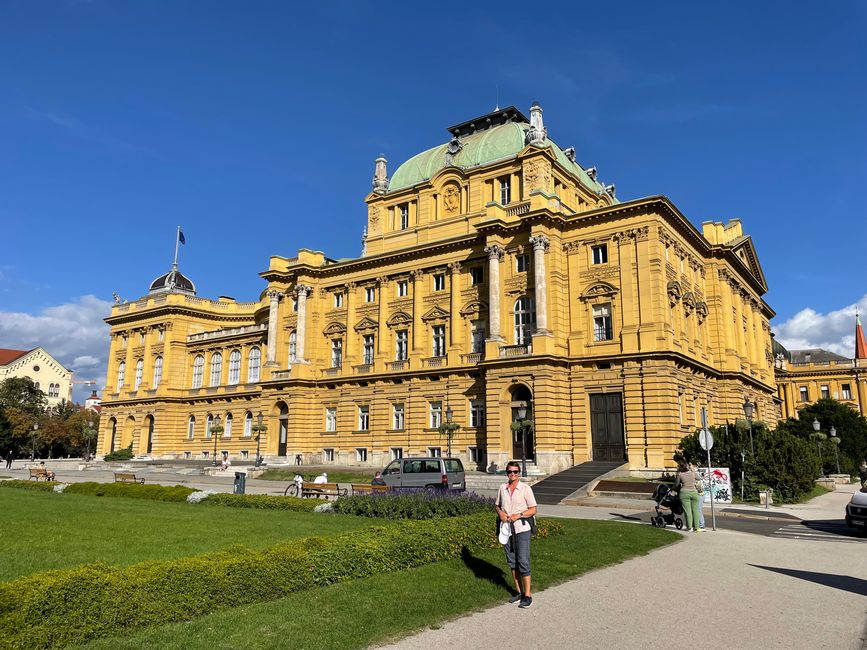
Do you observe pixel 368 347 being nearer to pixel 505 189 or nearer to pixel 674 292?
pixel 505 189

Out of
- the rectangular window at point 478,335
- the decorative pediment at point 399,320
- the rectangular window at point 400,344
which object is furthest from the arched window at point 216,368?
the rectangular window at point 478,335

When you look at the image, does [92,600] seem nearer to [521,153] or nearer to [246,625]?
[246,625]

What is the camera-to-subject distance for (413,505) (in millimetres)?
18469

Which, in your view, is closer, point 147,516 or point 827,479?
point 147,516

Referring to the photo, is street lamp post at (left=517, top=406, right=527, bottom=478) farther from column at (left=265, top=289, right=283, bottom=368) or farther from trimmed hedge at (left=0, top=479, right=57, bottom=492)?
column at (left=265, top=289, right=283, bottom=368)

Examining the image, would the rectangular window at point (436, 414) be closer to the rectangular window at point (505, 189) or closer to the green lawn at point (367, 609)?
the rectangular window at point (505, 189)

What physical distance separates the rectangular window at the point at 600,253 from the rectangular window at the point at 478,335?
28.4 feet

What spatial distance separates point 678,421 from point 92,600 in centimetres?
3504

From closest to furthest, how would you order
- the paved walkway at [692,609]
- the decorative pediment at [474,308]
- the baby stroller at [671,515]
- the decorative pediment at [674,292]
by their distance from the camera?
the paved walkway at [692,609]
the baby stroller at [671,515]
the decorative pediment at [674,292]
the decorative pediment at [474,308]

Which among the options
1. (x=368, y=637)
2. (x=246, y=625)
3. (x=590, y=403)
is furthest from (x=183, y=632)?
(x=590, y=403)

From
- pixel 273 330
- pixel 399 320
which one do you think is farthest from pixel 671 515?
pixel 273 330

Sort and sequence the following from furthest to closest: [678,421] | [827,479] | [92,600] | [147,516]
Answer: [827,479] → [678,421] → [147,516] → [92,600]

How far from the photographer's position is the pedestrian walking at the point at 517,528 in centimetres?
955

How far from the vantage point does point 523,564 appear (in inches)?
375
